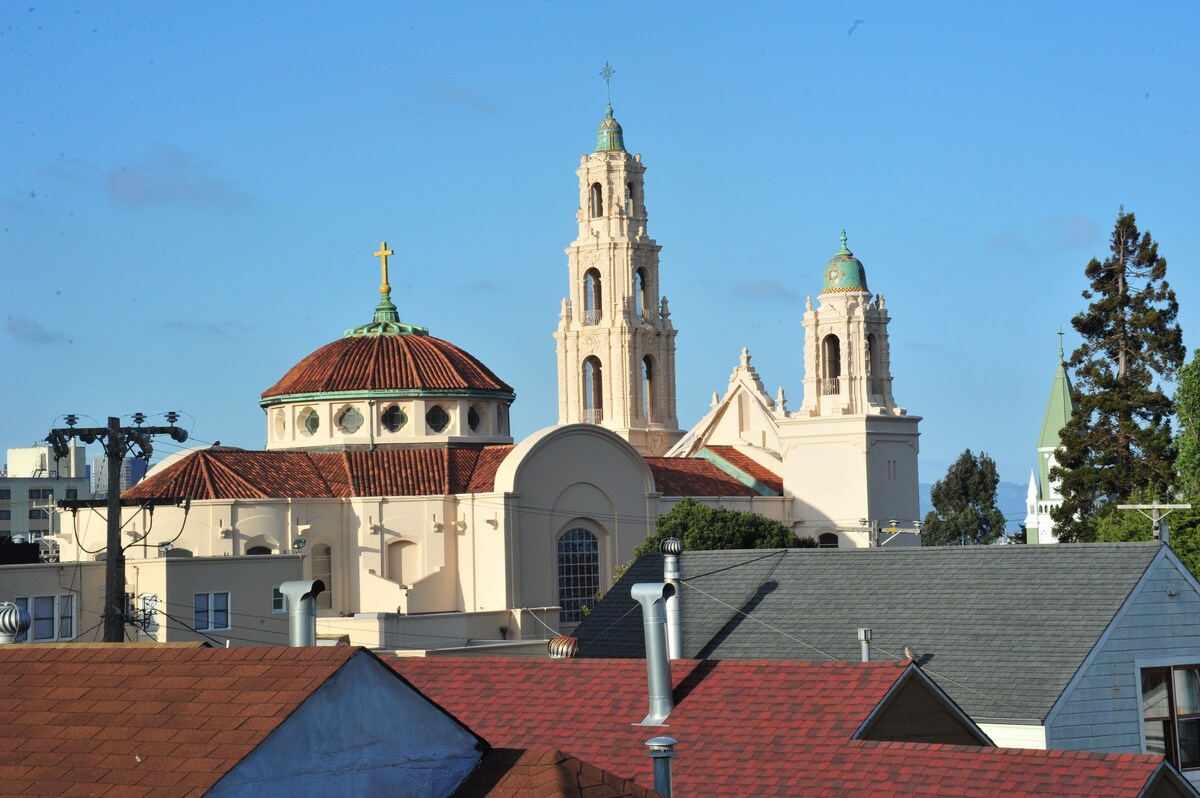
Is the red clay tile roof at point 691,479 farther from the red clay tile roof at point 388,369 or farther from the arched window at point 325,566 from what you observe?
the arched window at point 325,566

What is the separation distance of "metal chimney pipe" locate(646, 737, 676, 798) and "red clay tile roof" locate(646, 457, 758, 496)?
219 ft

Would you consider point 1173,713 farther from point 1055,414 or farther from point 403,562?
point 1055,414

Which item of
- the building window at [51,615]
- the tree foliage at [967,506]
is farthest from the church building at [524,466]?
the tree foliage at [967,506]

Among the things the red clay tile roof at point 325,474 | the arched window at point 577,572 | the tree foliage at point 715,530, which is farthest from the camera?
the arched window at point 577,572

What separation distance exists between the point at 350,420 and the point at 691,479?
16.2m

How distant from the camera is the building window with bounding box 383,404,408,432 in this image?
79.8m

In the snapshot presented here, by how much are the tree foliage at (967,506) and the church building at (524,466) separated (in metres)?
28.9

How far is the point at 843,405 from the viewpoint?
89000mm

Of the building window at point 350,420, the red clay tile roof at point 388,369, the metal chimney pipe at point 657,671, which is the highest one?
the red clay tile roof at point 388,369

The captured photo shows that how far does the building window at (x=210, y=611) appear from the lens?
57.8 meters

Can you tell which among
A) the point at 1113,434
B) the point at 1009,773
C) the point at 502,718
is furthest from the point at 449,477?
the point at 1009,773

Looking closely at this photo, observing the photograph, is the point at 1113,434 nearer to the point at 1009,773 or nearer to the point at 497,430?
the point at 497,430

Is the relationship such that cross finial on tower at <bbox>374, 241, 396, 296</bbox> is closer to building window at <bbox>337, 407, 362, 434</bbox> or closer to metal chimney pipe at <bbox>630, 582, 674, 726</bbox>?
building window at <bbox>337, 407, 362, 434</bbox>

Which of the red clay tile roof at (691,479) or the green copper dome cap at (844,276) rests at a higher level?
the green copper dome cap at (844,276)
